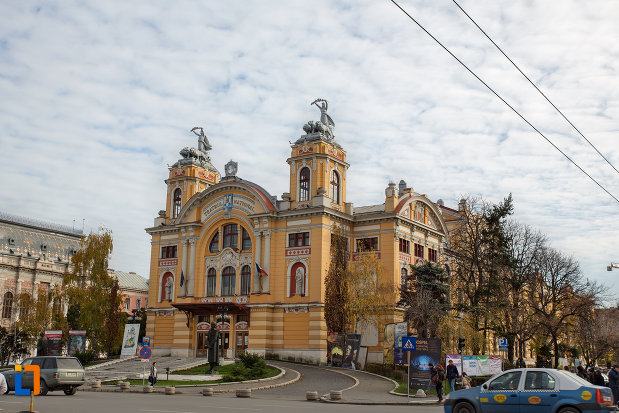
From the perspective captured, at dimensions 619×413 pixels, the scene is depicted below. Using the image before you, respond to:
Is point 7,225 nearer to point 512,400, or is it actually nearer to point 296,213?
point 296,213

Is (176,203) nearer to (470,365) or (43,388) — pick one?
(43,388)

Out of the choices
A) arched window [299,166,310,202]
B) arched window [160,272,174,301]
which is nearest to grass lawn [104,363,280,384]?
arched window [299,166,310,202]

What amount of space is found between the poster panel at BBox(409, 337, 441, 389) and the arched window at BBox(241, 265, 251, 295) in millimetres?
24033

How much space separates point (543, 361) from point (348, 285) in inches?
921

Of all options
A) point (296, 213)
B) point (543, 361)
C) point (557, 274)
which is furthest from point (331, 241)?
point (543, 361)

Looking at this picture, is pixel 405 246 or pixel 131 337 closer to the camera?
pixel 131 337

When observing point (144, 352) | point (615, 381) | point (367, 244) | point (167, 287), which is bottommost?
point (615, 381)

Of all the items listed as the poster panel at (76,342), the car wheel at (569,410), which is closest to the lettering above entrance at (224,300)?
the poster panel at (76,342)

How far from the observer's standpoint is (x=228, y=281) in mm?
56344

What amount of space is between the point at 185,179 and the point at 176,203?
103 inches

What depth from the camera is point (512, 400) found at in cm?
1770

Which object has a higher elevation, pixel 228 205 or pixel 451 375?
pixel 228 205

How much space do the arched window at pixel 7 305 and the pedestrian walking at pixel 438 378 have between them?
240ft

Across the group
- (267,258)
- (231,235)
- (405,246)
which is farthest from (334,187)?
(231,235)
